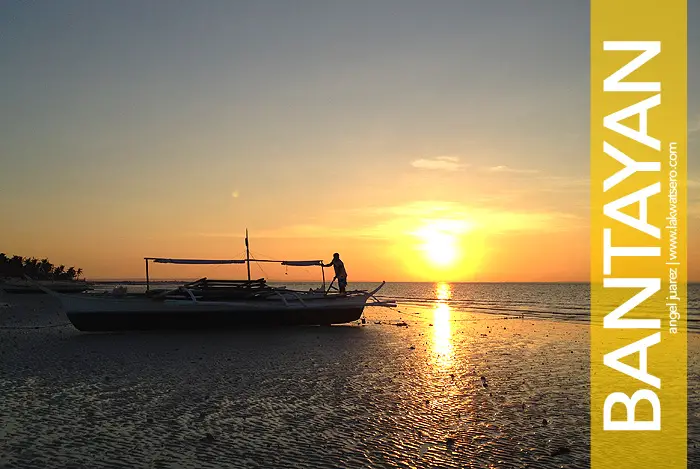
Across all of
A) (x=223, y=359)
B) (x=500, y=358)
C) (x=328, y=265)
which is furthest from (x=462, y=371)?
(x=328, y=265)

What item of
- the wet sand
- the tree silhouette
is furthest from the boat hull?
the tree silhouette

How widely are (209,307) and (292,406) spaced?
1749 centimetres

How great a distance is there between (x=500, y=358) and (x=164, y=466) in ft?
45.5

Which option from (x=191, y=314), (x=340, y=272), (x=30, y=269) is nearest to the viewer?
(x=191, y=314)

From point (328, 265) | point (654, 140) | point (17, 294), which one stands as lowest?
point (17, 294)

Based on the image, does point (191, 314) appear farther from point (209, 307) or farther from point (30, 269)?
point (30, 269)

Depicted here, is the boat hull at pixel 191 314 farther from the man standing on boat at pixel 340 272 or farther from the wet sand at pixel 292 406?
the wet sand at pixel 292 406

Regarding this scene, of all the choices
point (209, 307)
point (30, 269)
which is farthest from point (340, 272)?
point (30, 269)

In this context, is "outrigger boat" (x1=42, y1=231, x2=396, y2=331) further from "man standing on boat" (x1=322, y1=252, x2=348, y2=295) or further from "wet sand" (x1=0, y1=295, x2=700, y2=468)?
"wet sand" (x1=0, y1=295, x2=700, y2=468)

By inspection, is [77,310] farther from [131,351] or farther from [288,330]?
[288,330]

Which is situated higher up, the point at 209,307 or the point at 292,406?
the point at 209,307

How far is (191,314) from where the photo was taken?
2733cm

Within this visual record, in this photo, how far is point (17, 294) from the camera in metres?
80.7

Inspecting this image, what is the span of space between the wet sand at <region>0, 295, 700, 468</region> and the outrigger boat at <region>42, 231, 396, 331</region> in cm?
386
